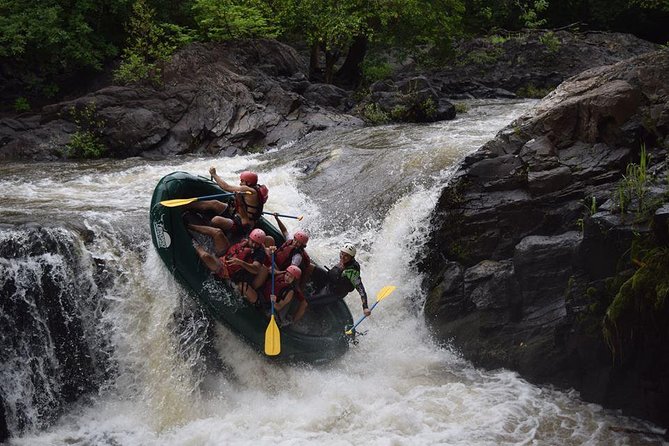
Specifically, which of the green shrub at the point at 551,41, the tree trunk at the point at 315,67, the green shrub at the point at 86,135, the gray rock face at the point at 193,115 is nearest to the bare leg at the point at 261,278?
the gray rock face at the point at 193,115

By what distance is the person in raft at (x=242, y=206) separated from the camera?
6.09m

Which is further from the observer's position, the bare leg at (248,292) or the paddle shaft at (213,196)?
the paddle shaft at (213,196)

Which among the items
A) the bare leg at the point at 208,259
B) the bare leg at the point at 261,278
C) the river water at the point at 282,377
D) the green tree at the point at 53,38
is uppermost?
the green tree at the point at 53,38

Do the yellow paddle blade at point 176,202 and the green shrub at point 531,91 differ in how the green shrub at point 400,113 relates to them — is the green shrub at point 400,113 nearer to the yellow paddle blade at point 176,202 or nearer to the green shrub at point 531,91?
the green shrub at point 531,91

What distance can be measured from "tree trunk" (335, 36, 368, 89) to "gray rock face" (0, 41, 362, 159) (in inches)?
98.2

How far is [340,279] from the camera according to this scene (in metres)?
6.11

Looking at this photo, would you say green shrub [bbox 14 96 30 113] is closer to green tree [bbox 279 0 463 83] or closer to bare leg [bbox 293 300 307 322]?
green tree [bbox 279 0 463 83]

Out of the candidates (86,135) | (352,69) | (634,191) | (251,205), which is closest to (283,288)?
(251,205)

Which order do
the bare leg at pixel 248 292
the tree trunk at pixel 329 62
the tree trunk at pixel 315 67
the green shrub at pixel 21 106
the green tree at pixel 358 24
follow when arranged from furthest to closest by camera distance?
the tree trunk at pixel 315 67 < the tree trunk at pixel 329 62 < the green tree at pixel 358 24 < the green shrub at pixel 21 106 < the bare leg at pixel 248 292

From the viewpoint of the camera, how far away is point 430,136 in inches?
386

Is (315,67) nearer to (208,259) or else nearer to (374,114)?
(374,114)

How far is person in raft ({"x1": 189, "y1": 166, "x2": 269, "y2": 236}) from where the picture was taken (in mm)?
6086

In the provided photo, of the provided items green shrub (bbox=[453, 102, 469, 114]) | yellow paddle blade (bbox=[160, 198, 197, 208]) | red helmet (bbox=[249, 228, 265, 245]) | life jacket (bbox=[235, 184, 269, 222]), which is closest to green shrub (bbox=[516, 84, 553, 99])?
green shrub (bbox=[453, 102, 469, 114])

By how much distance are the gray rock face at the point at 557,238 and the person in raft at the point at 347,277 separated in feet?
3.20
